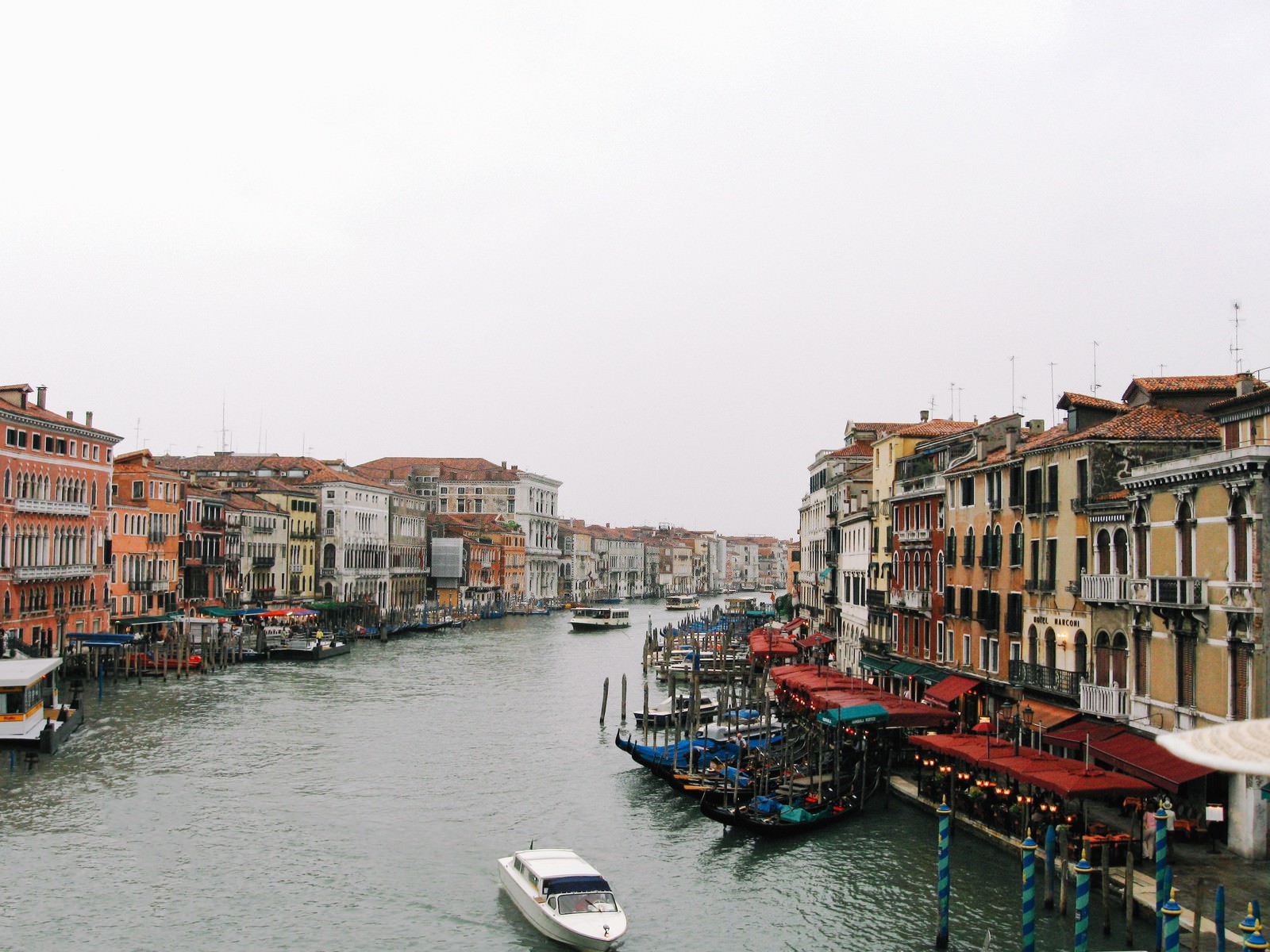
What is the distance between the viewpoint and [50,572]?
37406 millimetres

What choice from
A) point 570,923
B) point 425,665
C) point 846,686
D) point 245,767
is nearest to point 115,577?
point 425,665

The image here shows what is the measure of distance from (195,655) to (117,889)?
2843 cm

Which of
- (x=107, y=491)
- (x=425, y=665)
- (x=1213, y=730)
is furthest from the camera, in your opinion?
(x=425, y=665)

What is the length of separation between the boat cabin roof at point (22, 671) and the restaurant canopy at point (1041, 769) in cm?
1713

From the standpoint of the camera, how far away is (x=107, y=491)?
42188mm

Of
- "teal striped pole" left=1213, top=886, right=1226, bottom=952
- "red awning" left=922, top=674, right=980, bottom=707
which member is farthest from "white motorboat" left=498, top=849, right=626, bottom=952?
"red awning" left=922, top=674, right=980, bottom=707

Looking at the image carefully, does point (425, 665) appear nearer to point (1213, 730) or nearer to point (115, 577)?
point (115, 577)

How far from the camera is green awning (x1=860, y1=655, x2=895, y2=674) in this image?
Answer: 2888cm

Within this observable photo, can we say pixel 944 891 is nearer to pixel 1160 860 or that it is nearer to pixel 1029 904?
pixel 1029 904

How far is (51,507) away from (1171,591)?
33.5 m

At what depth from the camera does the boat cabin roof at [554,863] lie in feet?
48.0

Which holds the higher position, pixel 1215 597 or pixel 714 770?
pixel 1215 597

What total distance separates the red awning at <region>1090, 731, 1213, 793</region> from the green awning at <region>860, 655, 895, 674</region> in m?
11.9

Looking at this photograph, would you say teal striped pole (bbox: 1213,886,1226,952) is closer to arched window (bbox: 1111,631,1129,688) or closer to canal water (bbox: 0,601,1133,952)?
canal water (bbox: 0,601,1133,952)
